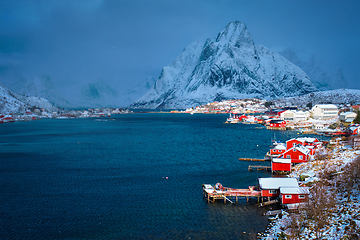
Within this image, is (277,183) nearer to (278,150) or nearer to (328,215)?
(328,215)

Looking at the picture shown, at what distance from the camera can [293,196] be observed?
775 inches

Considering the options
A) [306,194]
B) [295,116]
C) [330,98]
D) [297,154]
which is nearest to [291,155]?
[297,154]

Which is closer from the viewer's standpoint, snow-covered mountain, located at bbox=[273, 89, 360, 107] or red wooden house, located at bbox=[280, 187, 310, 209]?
red wooden house, located at bbox=[280, 187, 310, 209]

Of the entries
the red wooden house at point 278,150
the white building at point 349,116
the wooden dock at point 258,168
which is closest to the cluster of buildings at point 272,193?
the wooden dock at point 258,168

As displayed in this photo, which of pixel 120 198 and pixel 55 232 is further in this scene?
pixel 120 198

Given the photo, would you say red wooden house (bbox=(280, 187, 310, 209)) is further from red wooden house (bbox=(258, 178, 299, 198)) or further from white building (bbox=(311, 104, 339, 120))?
white building (bbox=(311, 104, 339, 120))

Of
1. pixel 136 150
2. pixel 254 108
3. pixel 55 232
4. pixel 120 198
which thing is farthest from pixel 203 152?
pixel 254 108

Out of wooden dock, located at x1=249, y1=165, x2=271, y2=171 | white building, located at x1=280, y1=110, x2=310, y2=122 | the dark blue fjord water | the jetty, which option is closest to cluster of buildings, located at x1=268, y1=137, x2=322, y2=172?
wooden dock, located at x1=249, y1=165, x2=271, y2=171

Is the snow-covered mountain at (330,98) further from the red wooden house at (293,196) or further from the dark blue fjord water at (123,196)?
the red wooden house at (293,196)

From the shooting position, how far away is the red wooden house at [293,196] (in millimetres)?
19297

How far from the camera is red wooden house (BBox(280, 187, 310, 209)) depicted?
19.3 metres

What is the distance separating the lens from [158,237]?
1664 cm

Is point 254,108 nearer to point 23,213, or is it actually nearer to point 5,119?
point 5,119

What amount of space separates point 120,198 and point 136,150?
22.9 metres
